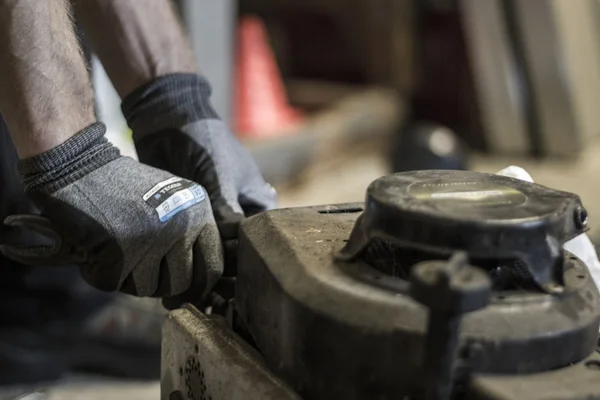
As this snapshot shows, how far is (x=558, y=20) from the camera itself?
329 cm

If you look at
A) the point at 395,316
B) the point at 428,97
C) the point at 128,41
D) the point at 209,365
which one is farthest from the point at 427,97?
the point at 395,316

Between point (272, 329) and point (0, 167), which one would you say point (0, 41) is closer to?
point (272, 329)

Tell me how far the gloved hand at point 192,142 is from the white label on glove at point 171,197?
0.43 feet

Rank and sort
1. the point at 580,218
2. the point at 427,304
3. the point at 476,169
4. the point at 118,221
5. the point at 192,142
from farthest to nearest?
the point at 476,169, the point at 192,142, the point at 118,221, the point at 580,218, the point at 427,304

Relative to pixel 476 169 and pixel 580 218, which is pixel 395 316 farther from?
pixel 476 169

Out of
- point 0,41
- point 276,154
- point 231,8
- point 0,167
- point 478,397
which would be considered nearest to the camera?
point 478,397

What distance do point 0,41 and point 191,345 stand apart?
0.44m

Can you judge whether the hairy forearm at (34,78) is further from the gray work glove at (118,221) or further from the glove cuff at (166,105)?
the glove cuff at (166,105)

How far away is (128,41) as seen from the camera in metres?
1.23

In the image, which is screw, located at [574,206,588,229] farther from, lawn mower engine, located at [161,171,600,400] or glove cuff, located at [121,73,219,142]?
glove cuff, located at [121,73,219,142]

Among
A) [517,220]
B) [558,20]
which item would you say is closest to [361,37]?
[558,20]

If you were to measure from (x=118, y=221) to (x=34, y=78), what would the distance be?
0.21 metres

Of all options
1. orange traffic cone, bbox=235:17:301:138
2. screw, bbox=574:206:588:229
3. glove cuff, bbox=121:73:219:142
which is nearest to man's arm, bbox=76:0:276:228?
glove cuff, bbox=121:73:219:142

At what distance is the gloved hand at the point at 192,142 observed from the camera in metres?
1.14
